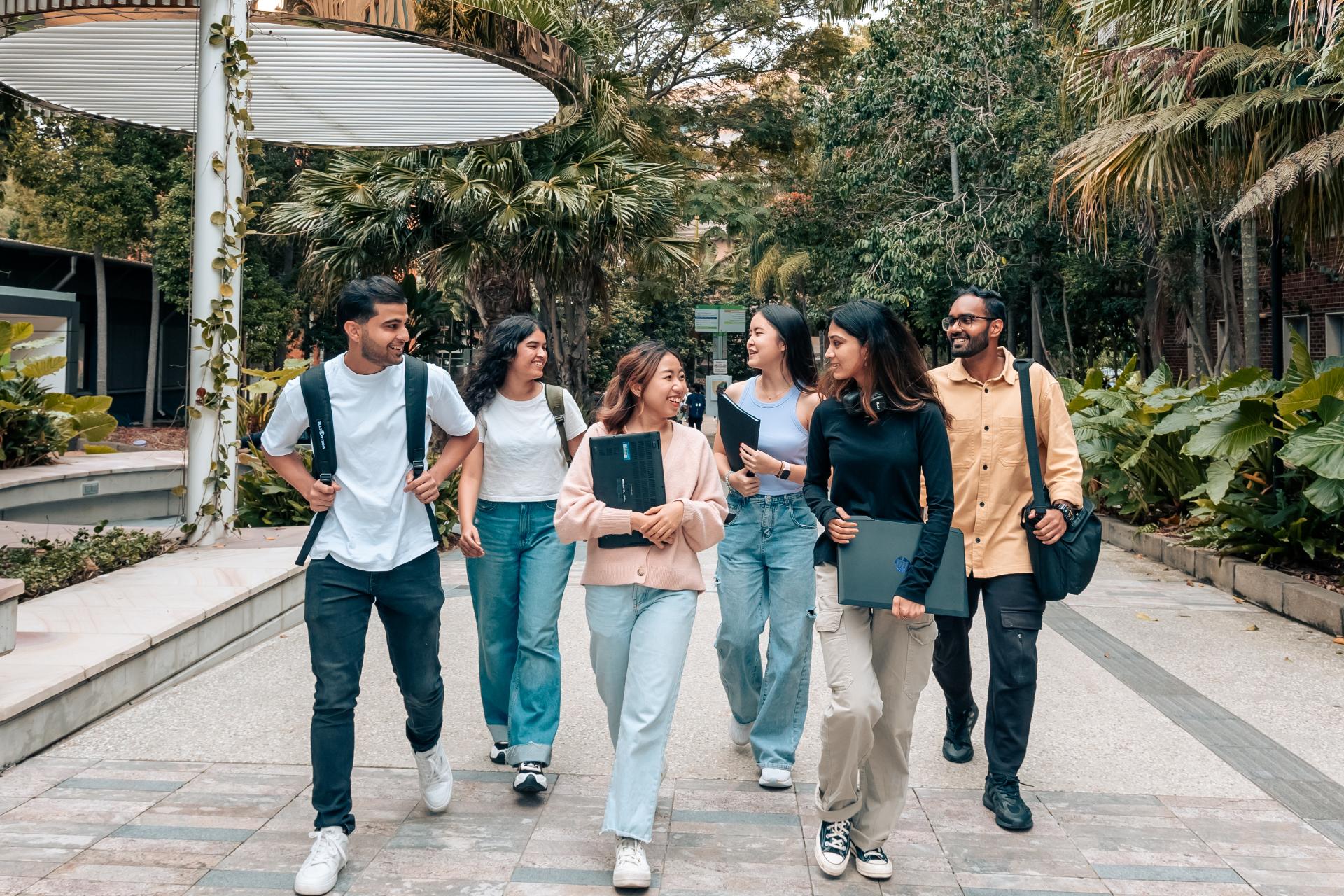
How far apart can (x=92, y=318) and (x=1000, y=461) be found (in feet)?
82.0

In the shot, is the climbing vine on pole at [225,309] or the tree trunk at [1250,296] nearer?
the climbing vine on pole at [225,309]

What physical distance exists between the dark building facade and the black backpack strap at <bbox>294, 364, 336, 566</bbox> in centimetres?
1653

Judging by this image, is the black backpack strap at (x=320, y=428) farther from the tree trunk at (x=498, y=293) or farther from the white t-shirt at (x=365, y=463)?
the tree trunk at (x=498, y=293)

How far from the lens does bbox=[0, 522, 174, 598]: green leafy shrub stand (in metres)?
6.98

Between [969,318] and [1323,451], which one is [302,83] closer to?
[969,318]

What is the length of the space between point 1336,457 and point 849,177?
13681mm

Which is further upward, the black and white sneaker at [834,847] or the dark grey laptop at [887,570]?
the dark grey laptop at [887,570]

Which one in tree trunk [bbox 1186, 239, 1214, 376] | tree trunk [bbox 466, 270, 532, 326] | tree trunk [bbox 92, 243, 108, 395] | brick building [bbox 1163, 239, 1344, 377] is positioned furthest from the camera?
tree trunk [bbox 92, 243, 108, 395]

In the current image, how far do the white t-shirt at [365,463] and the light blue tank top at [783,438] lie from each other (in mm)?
1300

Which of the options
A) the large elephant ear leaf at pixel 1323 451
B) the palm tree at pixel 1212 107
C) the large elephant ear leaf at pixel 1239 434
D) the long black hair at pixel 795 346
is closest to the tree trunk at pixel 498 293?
the palm tree at pixel 1212 107

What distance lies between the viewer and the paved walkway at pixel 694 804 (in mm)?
3553

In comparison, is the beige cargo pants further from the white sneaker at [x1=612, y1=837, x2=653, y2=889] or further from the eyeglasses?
the eyeglasses

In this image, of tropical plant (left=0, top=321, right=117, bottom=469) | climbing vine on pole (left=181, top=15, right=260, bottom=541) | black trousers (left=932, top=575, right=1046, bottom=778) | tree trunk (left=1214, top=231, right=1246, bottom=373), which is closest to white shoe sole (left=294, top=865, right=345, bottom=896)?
black trousers (left=932, top=575, right=1046, bottom=778)

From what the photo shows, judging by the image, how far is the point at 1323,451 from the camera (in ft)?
23.2
